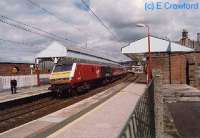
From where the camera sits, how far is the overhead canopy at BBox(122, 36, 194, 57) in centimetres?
4498

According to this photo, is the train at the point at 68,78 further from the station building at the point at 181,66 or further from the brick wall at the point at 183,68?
the brick wall at the point at 183,68

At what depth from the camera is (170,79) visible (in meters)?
38.8

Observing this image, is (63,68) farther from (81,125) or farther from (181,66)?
(181,66)

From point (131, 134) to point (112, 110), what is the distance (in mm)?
13354

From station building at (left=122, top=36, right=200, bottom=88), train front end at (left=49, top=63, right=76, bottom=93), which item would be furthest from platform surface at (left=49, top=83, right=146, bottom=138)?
station building at (left=122, top=36, right=200, bottom=88)

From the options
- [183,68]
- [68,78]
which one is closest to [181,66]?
[183,68]

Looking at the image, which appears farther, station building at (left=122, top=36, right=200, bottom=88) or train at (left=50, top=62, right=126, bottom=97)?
station building at (left=122, top=36, right=200, bottom=88)

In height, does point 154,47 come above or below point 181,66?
above

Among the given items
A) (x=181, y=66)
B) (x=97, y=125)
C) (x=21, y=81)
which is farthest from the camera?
(x=181, y=66)

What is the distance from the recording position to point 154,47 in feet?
157

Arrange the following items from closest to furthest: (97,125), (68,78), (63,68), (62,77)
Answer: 1. (97,125)
2. (68,78)
3. (62,77)
4. (63,68)

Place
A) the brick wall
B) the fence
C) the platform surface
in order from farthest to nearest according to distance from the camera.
→ 1. the brick wall
2. the fence
3. the platform surface

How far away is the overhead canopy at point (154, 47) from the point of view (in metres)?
45.0

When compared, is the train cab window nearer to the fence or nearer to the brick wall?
A: the fence
